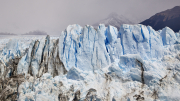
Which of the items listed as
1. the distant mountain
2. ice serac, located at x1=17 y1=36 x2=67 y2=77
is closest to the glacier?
ice serac, located at x1=17 y1=36 x2=67 y2=77

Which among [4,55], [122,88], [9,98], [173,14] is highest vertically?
[173,14]

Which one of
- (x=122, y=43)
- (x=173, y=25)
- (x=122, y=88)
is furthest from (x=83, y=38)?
Answer: (x=173, y=25)

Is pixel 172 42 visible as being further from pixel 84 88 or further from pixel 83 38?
pixel 84 88

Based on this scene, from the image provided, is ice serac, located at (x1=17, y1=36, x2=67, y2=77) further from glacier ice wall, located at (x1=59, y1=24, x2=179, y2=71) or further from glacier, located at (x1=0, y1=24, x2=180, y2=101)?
glacier ice wall, located at (x1=59, y1=24, x2=179, y2=71)

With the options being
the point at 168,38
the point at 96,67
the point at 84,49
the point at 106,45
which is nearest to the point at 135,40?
the point at 106,45

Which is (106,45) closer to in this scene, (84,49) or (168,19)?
(84,49)

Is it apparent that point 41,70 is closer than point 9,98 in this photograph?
No

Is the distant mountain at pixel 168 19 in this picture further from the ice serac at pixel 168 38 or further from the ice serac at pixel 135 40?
the ice serac at pixel 135 40
